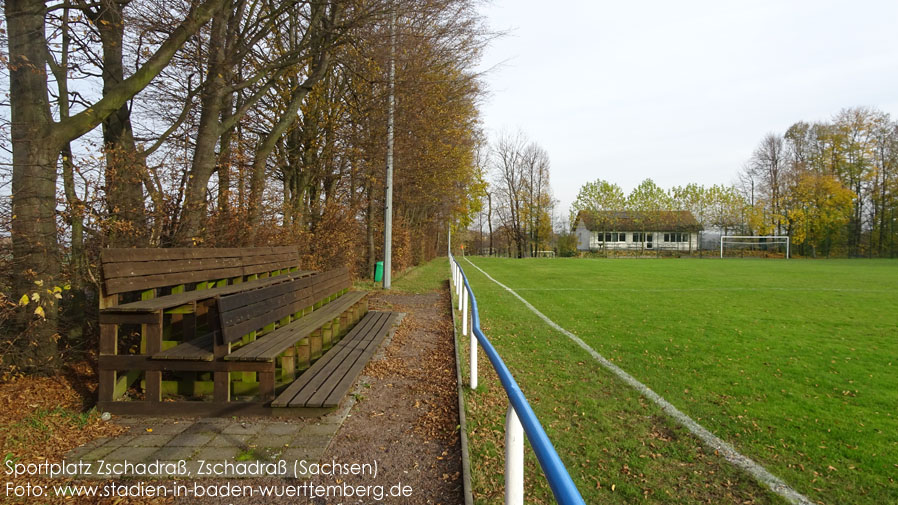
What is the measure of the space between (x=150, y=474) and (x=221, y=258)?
322 centimetres

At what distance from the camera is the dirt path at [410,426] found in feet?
10.1

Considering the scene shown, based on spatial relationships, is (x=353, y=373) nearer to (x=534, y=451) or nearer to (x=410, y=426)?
(x=410, y=426)

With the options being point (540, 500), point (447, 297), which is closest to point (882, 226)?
point (447, 297)

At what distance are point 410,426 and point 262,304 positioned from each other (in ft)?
5.80

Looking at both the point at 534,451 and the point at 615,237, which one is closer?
the point at 534,451

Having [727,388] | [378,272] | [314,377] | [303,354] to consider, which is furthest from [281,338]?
[378,272]

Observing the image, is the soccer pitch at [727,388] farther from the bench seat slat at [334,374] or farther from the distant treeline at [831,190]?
the distant treeline at [831,190]

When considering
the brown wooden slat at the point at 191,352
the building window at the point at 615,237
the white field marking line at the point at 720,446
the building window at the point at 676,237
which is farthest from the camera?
the building window at the point at 676,237

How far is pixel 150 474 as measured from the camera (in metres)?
3.00

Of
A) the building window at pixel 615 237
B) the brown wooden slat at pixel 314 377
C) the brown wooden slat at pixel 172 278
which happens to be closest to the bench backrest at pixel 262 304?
the brown wooden slat at pixel 314 377

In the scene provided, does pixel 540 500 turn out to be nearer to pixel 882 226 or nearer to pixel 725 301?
pixel 725 301

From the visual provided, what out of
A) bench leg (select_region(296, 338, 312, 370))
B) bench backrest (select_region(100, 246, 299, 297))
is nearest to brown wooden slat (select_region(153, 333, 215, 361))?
bench backrest (select_region(100, 246, 299, 297))

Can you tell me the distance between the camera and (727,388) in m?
5.16

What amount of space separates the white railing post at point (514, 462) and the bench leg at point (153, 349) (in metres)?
3.16
